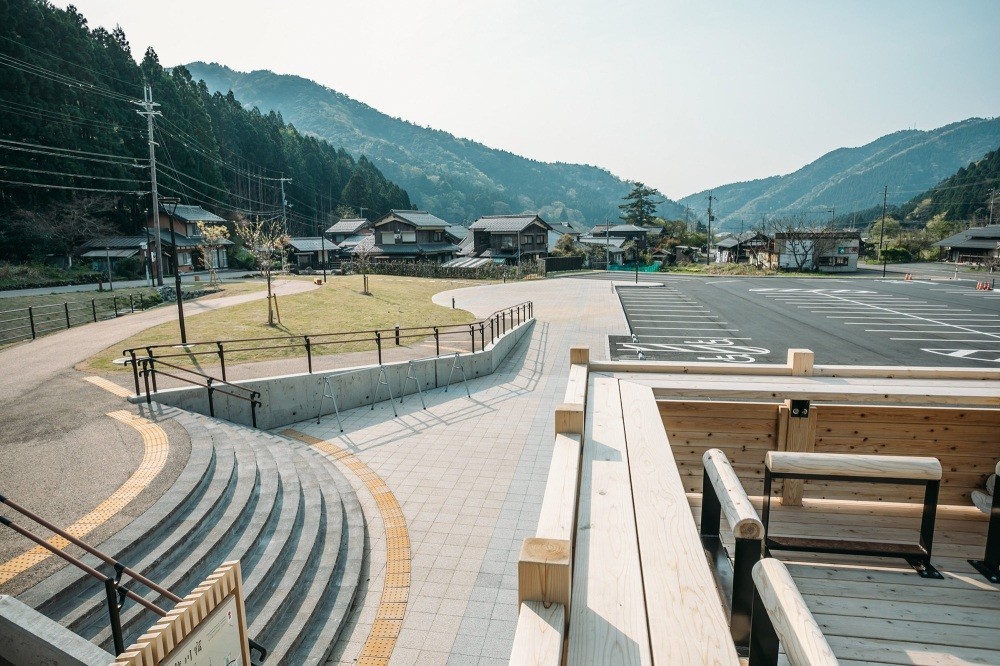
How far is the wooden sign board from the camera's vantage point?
7.01ft

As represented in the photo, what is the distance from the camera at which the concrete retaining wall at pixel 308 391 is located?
10.3 m

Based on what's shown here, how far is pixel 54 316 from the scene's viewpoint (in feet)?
65.7

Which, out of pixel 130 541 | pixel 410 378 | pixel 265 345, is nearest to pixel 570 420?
pixel 130 541

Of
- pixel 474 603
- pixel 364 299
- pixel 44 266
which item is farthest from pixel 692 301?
pixel 44 266

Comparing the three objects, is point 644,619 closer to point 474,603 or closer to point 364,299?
point 474,603

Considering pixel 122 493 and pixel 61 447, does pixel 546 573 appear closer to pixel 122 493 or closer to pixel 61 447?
pixel 122 493

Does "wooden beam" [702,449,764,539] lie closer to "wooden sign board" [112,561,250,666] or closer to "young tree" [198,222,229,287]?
"wooden sign board" [112,561,250,666]

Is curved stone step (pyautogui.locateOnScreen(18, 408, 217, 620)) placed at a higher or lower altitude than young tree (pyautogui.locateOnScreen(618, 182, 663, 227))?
lower

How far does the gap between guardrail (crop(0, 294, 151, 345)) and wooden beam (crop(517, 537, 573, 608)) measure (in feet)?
64.9

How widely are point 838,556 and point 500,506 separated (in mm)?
5279

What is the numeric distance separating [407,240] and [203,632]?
60935 millimetres

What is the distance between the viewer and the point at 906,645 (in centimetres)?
250

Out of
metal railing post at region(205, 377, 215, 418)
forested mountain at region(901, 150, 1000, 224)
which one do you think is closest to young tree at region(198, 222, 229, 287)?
metal railing post at region(205, 377, 215, 418)

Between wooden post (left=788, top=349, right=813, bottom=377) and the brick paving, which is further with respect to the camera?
the brick paving
